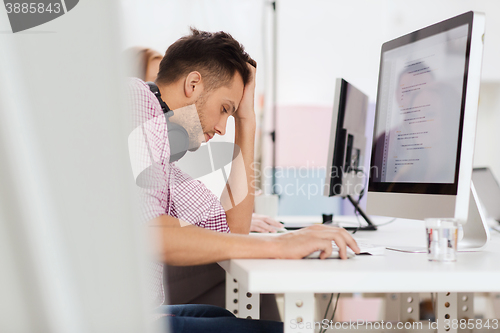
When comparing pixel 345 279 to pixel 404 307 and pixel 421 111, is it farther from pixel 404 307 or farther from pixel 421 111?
pixel 404 307

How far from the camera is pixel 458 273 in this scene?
0.52 meters

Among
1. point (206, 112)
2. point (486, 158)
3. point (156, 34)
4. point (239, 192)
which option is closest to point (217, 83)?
point (206, 112)

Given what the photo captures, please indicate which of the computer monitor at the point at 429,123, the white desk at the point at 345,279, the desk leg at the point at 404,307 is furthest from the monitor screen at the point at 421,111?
the desk leg at the point at 404,307

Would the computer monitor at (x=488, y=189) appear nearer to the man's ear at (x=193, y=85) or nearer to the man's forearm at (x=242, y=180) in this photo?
the man's forearm at (x=242, y=180)

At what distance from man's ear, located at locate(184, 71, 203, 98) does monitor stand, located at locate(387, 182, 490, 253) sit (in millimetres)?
540

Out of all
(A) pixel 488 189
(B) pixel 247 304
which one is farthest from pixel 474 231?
(A) pixel 488 189

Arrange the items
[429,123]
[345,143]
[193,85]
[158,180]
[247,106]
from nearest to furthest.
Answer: [158,180] → [429,123] → [193,85] → [247,106] → [345,143]

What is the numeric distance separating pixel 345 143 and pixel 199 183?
21.6 inches

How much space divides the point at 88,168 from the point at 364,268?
376 millimetres

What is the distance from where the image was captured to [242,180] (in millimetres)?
1196

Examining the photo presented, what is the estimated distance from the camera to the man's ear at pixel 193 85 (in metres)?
Result: 0.96

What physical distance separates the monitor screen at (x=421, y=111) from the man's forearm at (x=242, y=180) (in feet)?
1.12

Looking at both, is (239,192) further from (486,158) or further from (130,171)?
(486,158)

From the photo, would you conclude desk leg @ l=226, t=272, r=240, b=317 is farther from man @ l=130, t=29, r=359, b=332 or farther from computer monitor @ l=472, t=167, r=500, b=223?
computer monitor @ l=472, t=167, r=500, b=223
